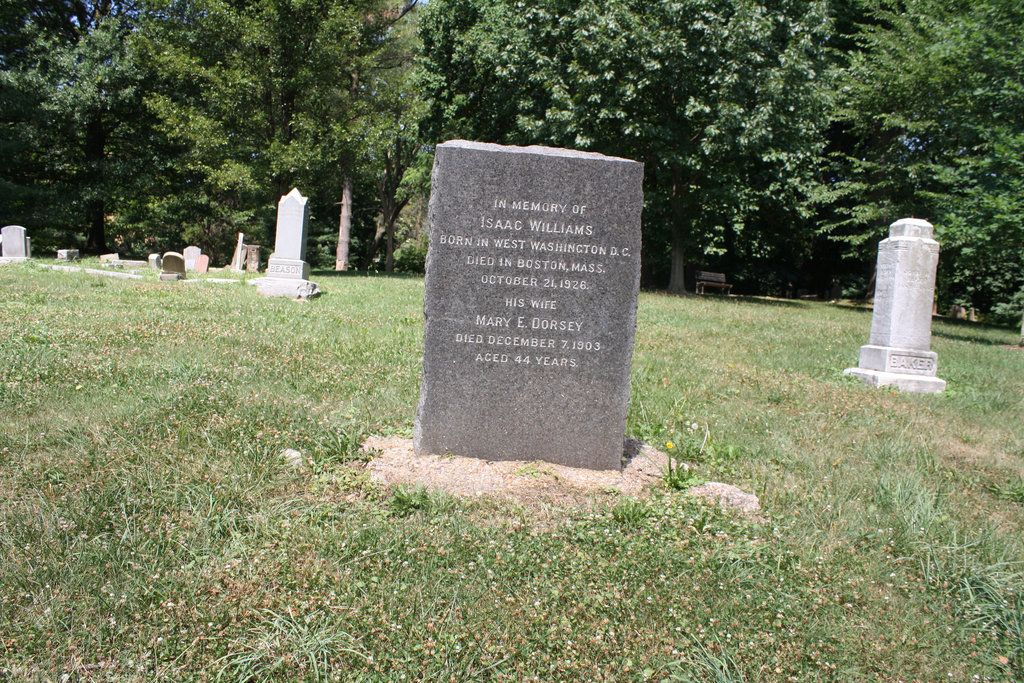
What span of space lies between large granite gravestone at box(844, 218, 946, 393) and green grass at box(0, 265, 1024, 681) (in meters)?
2.55

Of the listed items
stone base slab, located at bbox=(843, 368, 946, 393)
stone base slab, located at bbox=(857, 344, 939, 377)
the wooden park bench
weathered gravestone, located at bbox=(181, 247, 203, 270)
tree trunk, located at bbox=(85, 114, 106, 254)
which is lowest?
stone base slab, located at bbox=(843, 368, 946, 393)

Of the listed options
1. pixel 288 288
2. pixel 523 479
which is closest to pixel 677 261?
pixel 288 288

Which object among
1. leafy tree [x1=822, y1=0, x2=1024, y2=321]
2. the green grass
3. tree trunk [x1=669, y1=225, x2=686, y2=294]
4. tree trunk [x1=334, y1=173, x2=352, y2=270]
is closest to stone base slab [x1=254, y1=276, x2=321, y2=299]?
the green grass

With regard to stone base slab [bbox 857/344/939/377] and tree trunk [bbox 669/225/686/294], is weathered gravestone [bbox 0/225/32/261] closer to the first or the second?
tree trunk [bbox 669/225/686/294]

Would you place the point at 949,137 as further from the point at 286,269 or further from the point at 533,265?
the point at 533,265

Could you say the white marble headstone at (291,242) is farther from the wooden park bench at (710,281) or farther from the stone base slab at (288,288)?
the wooden park bench at (710,281)

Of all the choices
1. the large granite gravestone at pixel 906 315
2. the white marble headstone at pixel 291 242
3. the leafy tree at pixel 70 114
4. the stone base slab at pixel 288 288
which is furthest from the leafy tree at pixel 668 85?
the leafy tree at pixel 70 114

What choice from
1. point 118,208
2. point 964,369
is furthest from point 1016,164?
point 118,208

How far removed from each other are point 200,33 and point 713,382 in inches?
938

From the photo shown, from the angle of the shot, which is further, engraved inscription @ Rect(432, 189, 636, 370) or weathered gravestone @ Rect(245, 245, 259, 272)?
weathered gravestone @ Rect(245, 245, 259, 272)

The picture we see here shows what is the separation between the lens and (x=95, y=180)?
91.7 ft

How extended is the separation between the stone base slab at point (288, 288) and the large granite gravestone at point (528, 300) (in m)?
10.9

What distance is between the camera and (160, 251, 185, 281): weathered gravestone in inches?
679

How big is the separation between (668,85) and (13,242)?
20.2 meters
